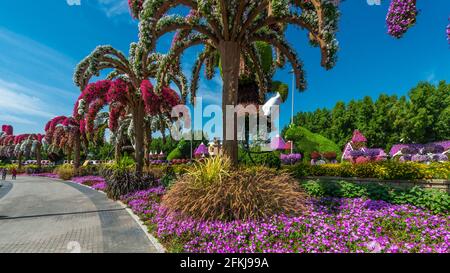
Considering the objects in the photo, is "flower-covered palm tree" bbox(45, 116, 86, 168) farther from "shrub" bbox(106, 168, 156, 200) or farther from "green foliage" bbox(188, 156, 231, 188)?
"green foliage" bbox(188, 156, 231, 188)

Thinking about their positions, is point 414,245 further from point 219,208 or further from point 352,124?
point 352,124

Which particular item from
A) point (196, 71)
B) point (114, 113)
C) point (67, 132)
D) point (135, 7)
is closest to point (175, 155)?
point (67, 132)

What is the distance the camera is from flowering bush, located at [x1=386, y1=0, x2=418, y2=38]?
14.4 ft

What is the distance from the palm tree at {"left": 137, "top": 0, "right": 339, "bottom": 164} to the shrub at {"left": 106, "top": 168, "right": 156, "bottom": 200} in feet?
17.7

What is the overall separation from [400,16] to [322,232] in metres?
3.85

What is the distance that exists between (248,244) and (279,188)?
1967mm

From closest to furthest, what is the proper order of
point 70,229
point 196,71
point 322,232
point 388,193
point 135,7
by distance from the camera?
point 322,232 → point 70,229 → point 388,193 → point 135,7 → point 196,71

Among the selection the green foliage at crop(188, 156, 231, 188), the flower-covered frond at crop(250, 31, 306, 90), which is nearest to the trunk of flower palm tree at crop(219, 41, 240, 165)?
the green foliage at crop(188, 156, 231, 188)

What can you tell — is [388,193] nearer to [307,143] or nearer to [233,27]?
[233,27]

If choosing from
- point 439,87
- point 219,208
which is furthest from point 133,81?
point 439,87

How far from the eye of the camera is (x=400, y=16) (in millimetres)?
4457

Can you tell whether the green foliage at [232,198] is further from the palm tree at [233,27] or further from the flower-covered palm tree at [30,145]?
the flower-covered palm tree at [30,145]

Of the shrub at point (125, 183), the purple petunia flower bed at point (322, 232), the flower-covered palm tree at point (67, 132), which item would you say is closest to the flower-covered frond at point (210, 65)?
the shrub at point (125, 183)
